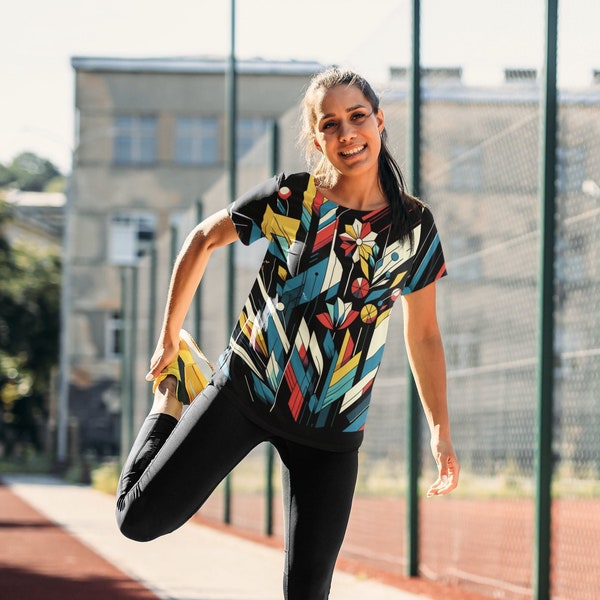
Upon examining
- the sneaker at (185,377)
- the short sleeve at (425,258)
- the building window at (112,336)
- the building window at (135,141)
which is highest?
the building window at (135,141)

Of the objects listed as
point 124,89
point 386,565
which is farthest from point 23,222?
point 386,565

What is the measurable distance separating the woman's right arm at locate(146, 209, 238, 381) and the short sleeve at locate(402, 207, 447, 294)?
1.77 feet

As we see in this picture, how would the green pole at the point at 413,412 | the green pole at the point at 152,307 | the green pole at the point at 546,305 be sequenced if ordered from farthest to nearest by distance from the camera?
the green pole at the point at 152,307 < the green pole at the point at 413,412 < the green pole at the point at 546,305

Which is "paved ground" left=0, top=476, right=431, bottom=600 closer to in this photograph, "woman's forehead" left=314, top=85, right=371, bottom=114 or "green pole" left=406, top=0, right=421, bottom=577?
"green pole" left=406, top=0, right=421, bottom=577

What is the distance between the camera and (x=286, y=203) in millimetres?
4285

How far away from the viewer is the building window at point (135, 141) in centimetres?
4806

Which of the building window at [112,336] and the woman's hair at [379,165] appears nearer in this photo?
the woman's hair at [379,165]

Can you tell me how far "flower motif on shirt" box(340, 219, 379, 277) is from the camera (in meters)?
4.25

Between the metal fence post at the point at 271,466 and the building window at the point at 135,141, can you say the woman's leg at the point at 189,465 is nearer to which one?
the metal fence post at the point at 271,466

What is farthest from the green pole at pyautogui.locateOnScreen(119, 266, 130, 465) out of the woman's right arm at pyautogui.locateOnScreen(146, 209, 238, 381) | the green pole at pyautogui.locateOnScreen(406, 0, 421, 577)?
the woman's right arm at pyautogui.locateOnScreen(146, 209, 238, 381)

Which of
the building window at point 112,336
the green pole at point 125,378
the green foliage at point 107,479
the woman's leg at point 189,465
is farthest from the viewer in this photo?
the building window at point 112,336

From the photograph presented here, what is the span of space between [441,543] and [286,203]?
6.23 m

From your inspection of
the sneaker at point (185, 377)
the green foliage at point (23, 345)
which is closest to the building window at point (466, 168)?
the sneaker at point (185, 377)

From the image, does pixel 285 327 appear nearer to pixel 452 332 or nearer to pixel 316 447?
pixel 316 447
